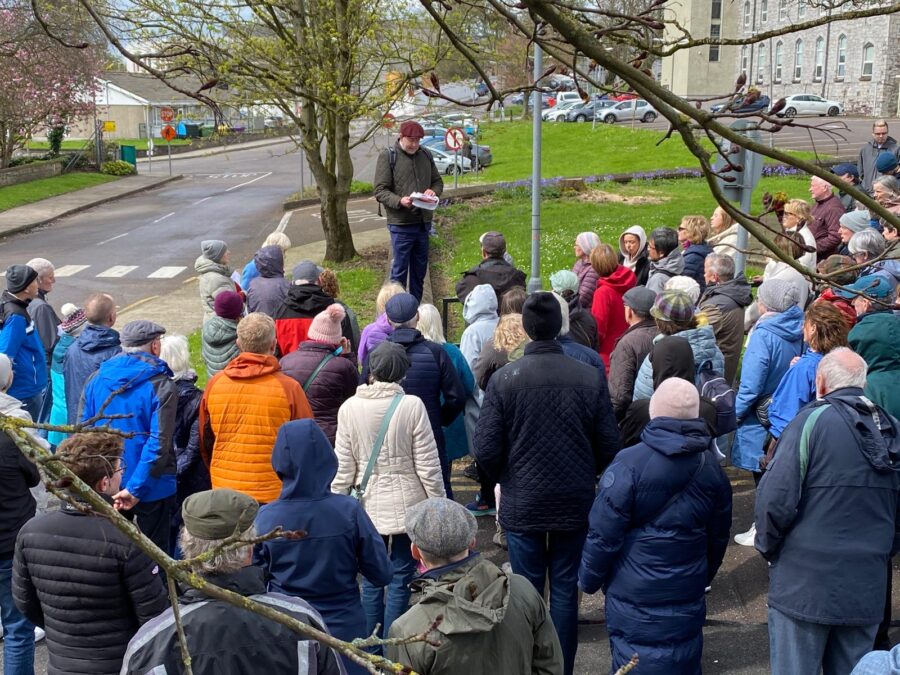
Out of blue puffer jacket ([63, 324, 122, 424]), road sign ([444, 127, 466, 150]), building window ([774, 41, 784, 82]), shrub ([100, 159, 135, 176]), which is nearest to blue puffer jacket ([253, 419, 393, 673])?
blue puffer jacket ([63, 324, 122, 424])

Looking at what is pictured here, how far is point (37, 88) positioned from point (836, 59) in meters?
45.6

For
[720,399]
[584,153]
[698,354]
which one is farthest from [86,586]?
Answer: [584,153]

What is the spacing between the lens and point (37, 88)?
36812mm

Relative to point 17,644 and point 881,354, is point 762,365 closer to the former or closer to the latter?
point 881,354

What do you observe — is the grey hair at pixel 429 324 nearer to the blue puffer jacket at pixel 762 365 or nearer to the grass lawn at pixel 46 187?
the blue puffer jacket at pixel 762 365

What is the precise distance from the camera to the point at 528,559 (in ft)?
16.8

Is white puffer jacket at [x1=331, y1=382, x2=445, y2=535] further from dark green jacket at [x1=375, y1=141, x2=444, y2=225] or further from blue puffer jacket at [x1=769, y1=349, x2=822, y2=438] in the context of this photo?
dark green jacket at [x1=375, y1=141, x2=444, y2=225]

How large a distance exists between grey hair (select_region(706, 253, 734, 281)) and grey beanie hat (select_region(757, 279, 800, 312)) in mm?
768

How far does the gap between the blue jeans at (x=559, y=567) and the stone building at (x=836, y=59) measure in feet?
156

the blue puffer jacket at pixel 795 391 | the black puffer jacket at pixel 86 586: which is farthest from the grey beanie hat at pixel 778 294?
the black puffer jacket at pixel 86 586

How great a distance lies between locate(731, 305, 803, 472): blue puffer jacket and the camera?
6.19 meters

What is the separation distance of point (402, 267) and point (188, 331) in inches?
173

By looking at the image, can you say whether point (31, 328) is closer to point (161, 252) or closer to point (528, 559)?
point (528, 559)

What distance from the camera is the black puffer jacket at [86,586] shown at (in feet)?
12.7
